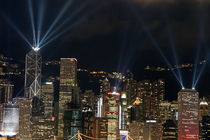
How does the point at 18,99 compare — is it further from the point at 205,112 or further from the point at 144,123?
the point at 205,112

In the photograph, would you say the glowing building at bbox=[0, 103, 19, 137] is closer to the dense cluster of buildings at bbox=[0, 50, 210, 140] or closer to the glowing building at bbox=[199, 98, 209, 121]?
the dense cluster of buildings at bbox=[0, 50, 210, 140]

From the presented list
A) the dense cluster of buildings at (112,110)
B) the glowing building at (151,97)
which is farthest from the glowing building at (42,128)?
the glowing building at (151,97)

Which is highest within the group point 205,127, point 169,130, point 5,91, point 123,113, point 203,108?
point 5,91

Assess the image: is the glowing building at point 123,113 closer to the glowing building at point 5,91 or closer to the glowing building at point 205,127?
the glowing building at point 205,127

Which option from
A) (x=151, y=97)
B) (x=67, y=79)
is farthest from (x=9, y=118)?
(x=151, y=97)

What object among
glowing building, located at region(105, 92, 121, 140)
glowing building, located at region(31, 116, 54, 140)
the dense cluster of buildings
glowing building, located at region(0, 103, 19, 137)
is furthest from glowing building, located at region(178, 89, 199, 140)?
glowing building, located at region(0, 103, 19, 137)

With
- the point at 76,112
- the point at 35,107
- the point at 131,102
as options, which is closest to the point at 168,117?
the point at 131,102

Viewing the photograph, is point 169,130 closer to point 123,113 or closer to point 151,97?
point 123,113
